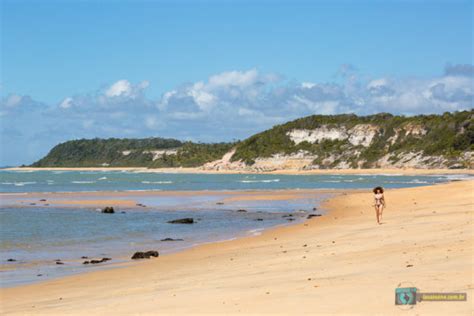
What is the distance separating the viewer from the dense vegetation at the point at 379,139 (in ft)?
468

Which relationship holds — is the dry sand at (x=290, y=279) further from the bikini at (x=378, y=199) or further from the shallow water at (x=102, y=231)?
the bikini at (x=378, y=199)

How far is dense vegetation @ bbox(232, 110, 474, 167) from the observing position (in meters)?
143

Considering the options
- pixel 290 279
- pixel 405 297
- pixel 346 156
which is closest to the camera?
pixel 405 297

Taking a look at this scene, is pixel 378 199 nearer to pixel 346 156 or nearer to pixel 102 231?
pixel 102 231

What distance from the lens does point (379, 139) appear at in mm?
165375

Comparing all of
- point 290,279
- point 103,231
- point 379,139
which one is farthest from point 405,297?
point 379,139

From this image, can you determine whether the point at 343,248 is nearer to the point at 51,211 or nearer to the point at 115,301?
the point at 115,301

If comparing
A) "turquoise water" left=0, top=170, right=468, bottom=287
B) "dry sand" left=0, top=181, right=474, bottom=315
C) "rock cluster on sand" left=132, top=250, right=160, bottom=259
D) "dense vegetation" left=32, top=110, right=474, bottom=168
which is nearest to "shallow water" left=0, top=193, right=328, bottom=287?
"turquoise water" left=0, top=170, right=468, bottom=287

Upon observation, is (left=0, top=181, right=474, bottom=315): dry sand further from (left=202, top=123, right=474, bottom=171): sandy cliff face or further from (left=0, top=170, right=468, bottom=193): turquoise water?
(left=202, top=123, right=474, bottom=171): sandy cliff face

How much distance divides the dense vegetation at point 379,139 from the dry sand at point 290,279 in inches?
4863

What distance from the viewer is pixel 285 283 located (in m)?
11.8

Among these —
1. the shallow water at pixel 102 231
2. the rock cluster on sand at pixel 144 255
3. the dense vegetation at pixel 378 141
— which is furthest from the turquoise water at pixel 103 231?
the dense vegetation at pixel 378 141

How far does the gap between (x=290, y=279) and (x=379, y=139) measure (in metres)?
157

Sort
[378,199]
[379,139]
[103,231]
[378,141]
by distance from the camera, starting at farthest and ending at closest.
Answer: [379,139] < [378,141] < [103,231] < [378,199]
